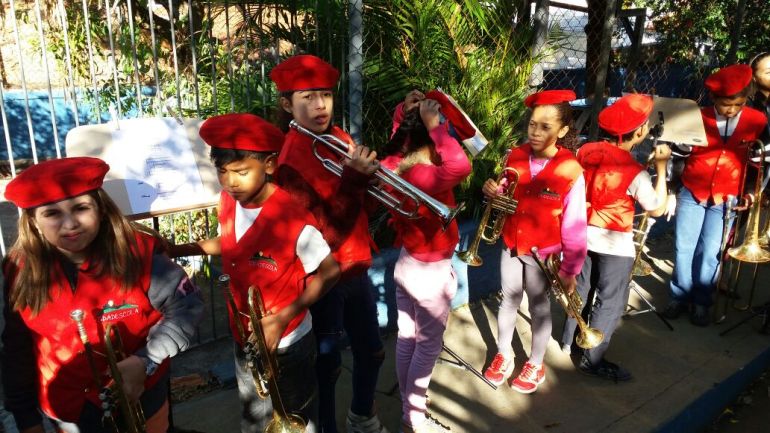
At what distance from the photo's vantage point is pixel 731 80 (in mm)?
3744

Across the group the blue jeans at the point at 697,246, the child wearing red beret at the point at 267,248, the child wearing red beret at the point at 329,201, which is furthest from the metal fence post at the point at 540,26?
the child wearing red beret at the point at 267,248

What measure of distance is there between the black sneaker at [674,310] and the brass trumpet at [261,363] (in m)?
3.52

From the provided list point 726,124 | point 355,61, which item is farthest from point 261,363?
point 726,124

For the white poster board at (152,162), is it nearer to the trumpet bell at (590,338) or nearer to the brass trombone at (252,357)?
A: the brass trombone at (252,357)

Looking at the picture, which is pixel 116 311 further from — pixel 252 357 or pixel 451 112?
pixel 451 112

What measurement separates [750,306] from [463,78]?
9.96 ft

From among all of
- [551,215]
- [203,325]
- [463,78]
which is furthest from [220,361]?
[463,78]

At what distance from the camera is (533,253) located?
3123 mm

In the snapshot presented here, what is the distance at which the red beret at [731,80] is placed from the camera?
145 inches

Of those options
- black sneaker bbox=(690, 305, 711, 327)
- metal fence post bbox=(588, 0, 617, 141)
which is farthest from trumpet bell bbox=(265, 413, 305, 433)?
metal fence post bbox=(588, 0, 617, 141)

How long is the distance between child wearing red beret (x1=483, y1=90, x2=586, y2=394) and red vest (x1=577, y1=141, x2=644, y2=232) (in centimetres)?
26

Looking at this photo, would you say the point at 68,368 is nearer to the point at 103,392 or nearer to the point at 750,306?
the point at 103,392

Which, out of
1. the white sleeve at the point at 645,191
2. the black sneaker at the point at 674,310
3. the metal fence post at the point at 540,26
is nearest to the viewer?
the white sleeve at the point at 645,191

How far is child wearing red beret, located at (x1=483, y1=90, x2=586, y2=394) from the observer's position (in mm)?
2998
